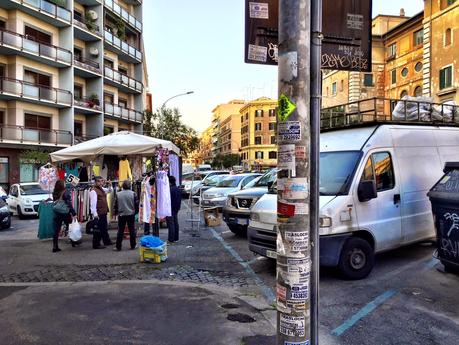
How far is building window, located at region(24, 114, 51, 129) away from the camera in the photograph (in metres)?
30.5

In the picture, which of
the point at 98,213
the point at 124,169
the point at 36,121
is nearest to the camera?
the point at 98,213

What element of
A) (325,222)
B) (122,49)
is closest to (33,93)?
(122,49)

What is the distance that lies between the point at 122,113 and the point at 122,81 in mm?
3070

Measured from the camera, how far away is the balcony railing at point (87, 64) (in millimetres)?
34366

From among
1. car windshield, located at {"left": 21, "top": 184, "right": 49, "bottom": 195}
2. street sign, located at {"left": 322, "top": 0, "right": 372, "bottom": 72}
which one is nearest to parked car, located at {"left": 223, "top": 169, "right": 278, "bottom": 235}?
street sign, located at {"left": 322, "top": 0, "right": 372, "bottom": 72}

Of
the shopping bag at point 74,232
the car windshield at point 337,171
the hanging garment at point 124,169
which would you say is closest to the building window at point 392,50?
the hanging garment at point 124,169

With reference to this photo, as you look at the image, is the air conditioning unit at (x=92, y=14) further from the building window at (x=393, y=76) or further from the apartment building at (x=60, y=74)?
the building window at (x=393, y=76)

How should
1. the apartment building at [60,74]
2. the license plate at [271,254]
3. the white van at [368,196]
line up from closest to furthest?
the white van at [368,196]
the license plate at [271,254]
the apartment building at [60,74]

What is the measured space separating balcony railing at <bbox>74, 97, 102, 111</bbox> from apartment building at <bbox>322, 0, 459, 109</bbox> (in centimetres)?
2052

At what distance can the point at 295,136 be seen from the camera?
272 cm

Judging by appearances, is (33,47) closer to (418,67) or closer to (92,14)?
(92,14)

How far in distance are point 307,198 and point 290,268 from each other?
473mm

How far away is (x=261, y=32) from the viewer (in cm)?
515

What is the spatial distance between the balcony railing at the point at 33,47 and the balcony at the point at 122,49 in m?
5.67
